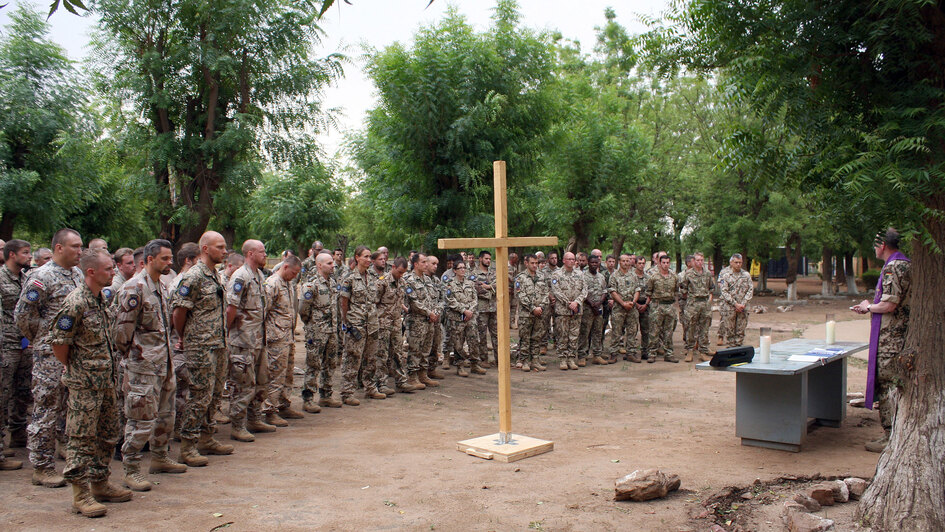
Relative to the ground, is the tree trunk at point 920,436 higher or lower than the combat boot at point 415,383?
higher

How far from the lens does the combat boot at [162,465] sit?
592 cm

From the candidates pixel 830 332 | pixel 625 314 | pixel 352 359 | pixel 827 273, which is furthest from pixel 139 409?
pixel 827 273

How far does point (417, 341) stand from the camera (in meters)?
10.4

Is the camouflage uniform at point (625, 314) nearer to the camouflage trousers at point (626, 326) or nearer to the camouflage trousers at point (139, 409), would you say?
the camouflage trousers at point (626, 326)


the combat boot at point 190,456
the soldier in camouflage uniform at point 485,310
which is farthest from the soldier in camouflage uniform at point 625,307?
the combat boot at point 190,456

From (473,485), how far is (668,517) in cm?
165

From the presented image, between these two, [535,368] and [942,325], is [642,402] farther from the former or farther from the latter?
[942,325]

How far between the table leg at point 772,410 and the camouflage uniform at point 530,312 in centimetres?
529

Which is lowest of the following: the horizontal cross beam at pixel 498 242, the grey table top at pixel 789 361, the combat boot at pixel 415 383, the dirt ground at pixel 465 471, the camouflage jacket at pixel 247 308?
the dirt ground at pixel 465 471

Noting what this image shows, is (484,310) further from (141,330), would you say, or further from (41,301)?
(41,301)

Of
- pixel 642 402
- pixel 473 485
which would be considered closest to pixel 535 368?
pixel 642 402

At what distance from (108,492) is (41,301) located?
2.01m

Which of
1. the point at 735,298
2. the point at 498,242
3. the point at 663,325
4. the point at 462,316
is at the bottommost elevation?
the point at 663,325

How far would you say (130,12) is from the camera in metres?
9.59
